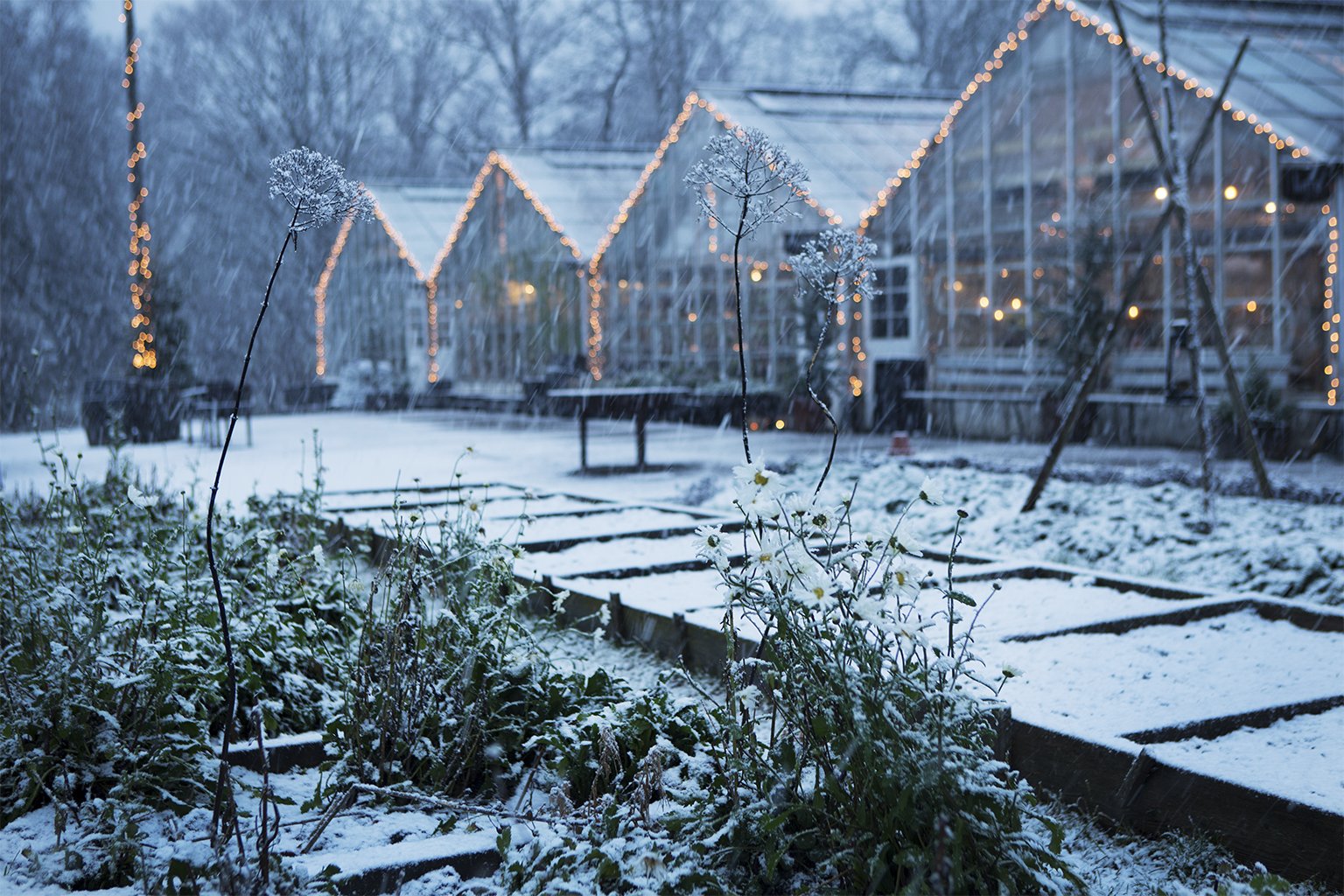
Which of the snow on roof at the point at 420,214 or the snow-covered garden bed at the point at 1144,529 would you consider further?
the snow on roof at the point at 420,214

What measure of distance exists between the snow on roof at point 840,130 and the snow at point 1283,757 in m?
12.0

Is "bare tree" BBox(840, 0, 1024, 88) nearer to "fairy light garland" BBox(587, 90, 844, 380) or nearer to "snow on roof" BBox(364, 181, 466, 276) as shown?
"snow on roof" BBox(364, 181, 466, 276)

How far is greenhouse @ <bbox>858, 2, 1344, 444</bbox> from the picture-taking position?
12016mm

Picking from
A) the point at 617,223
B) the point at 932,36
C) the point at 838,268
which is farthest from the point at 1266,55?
the point at 932,36

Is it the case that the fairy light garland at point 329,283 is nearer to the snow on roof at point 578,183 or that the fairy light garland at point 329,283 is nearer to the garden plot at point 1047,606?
the snow on roof at point 578,183

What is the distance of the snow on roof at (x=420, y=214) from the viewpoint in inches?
1072

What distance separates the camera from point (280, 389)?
3127 cm

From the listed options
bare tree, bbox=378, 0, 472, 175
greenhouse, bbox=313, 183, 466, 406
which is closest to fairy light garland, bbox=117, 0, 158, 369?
greenhouse, bbox=313, 183, 466, 406

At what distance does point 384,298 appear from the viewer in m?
27.9

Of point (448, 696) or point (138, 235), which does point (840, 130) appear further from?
point (448, 696)

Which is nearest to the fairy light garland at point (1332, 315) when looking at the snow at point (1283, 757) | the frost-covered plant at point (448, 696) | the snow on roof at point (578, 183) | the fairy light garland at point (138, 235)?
the snow at point (1283, 757)

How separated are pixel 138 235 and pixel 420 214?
12.0 meters

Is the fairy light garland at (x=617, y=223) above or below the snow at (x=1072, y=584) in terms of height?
above

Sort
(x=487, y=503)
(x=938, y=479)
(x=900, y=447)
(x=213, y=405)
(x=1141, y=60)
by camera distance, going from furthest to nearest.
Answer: (x=213, y=405)
(x=1141, y=60)
(x=900, y=447)
(x=938, y=479)
(x=487, y=503)
